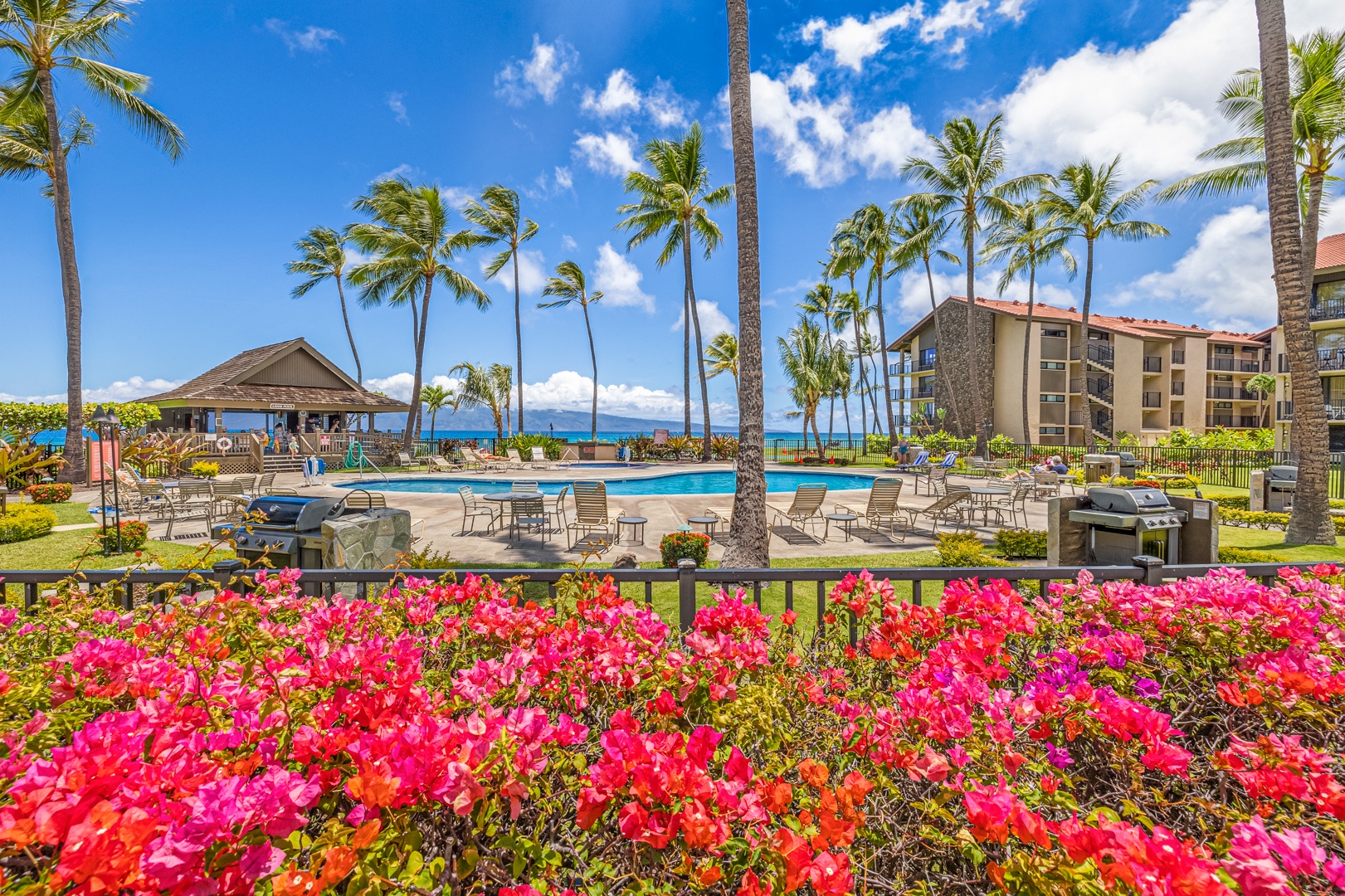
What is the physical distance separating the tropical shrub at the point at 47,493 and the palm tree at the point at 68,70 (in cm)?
219

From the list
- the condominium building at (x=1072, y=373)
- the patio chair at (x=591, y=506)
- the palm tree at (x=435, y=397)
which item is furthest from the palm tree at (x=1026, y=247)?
the palm tree at (x=435, y=397)

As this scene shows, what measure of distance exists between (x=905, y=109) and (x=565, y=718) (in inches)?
747

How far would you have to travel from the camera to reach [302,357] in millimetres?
28641

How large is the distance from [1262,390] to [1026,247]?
2161 centimetres

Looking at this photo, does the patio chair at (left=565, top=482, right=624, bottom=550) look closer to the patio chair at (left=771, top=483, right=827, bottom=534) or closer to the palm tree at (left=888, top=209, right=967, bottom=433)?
the patio chair at (left=771, top=483, right=827, bottom=534)

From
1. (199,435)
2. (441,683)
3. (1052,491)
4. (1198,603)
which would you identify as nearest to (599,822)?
(441,683)

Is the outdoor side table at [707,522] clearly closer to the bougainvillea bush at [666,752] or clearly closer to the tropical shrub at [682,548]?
the tropical shrub at [682,548]

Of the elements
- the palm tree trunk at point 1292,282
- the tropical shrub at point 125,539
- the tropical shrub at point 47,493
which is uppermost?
the palm tree trunk at point 1292,282

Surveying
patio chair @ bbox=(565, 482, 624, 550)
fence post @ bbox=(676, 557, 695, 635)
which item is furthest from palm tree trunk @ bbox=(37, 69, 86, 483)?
fence post @ bbox=(676, 557, 695, 635)

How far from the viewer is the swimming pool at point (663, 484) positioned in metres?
17.1

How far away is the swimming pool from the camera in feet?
56.0

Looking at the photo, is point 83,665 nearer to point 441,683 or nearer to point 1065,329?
point 441,683

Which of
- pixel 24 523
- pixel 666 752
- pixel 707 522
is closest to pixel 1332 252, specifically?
pixel 707 522

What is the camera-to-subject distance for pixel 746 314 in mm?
6902
